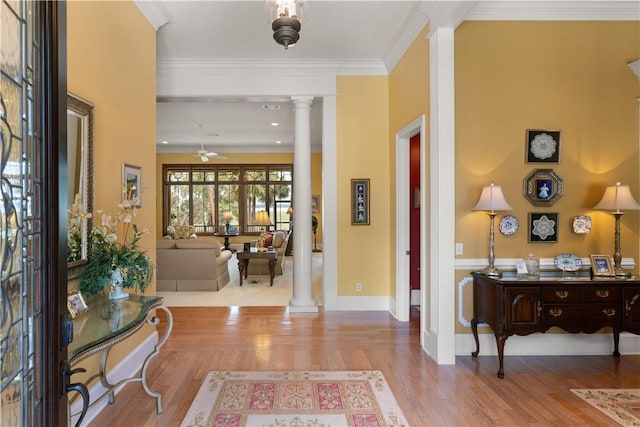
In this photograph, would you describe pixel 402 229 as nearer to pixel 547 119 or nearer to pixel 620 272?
pixel 547 119

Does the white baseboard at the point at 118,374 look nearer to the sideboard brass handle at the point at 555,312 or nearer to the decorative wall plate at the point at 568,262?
the sideboard brass handle at the point at 555,312

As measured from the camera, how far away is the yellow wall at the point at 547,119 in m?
3.28

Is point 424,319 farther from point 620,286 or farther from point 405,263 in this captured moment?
point 620,286

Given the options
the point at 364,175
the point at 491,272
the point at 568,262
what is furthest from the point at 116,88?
the point at 568,262

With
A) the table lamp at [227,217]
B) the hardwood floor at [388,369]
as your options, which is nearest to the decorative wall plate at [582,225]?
the hardwood floor at [388,369]

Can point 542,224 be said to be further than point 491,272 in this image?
Yes

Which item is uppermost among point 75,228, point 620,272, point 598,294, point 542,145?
point 542,145

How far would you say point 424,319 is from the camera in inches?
135

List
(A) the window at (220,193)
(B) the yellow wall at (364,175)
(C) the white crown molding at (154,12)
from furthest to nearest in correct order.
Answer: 1. (A) the window at (220,193)
2. (B) the yellow wall at (364,175)
3. (C) the white crown molding at (154,12)

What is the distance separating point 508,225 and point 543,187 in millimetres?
481

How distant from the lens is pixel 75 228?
220cm

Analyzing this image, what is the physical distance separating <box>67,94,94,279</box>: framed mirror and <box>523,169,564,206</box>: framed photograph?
3.60 m

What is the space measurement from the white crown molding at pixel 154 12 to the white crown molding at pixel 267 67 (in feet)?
3.47

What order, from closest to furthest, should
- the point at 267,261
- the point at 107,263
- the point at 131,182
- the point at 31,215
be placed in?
the point at 31,215 → the point at 107,263 → the point at 131,182 → the point at 267,261
